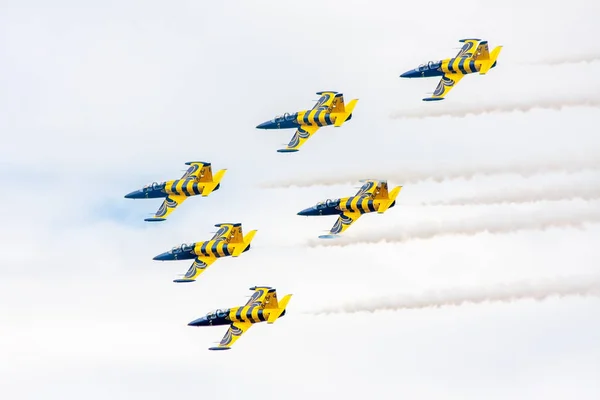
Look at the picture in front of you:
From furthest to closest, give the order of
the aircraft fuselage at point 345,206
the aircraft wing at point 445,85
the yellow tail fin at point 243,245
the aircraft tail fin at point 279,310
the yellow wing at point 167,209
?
the yellow wing at point 167,209
the aircraft wing at point 445,85
the yellow tail fin at point 243,245
the aircraft fuselage at point 345,206
the aircraft tail fin at point 279,310

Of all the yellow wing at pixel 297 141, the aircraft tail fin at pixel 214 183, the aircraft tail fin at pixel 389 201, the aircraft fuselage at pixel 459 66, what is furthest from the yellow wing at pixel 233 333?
the aircraft fuselage at pixel 459 66

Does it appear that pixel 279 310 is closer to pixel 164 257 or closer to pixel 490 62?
pixel 164 257

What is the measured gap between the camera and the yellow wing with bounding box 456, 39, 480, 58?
198 metres

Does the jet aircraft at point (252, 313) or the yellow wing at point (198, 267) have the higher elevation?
the yellow wing at point (198, 267)

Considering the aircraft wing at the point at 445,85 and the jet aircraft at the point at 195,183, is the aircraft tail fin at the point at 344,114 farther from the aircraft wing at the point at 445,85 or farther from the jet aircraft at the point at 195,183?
the jet aircraft at the point at 195,183

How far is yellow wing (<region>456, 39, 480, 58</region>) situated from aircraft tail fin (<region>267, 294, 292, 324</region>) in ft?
90.5

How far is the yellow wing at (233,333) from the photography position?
624 feet

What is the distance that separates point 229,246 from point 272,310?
8.18 m

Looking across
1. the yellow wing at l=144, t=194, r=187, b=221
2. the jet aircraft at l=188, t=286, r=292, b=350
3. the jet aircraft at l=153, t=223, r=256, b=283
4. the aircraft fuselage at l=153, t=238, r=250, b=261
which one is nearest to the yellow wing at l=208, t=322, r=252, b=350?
the jet aircraft at l=188, t=286, r=292, b=350

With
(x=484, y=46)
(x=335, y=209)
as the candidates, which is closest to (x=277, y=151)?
(x=335, y=209)

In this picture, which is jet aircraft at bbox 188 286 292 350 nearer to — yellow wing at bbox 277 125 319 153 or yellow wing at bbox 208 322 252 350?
yellow wing at bbox 208 322 252 350

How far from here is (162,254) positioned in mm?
199375

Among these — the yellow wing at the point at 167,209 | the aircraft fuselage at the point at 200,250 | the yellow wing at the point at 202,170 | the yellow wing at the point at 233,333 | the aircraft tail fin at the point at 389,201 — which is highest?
the yellow wing at the point at 202,170

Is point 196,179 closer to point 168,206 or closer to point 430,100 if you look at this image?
point 168,206
